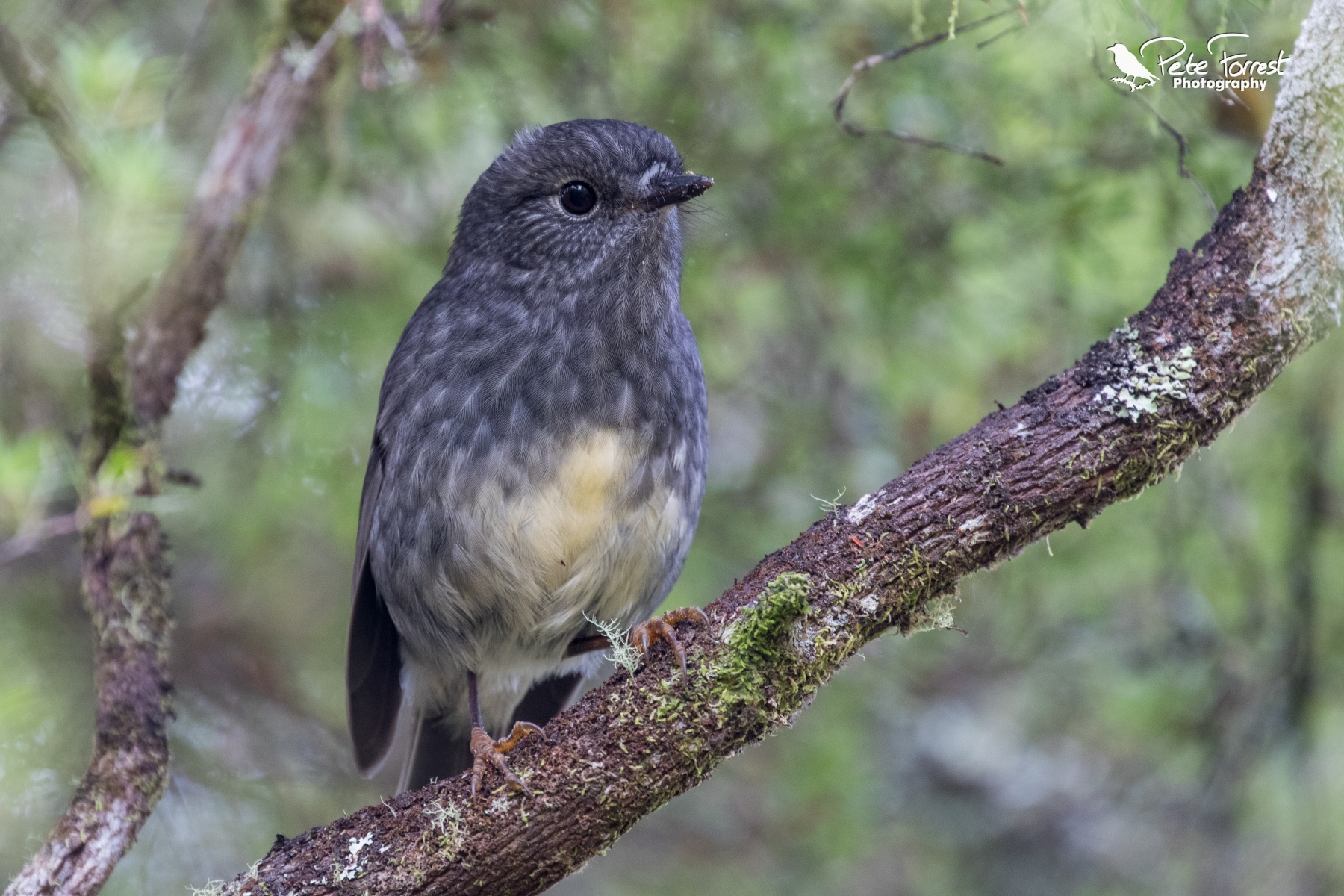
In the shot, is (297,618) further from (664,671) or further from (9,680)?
(664,671)

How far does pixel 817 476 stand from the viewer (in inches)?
185

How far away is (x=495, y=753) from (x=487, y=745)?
0.28m

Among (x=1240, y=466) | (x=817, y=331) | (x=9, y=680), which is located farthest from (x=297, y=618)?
(x=1240, y=466)

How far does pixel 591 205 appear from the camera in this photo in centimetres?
330

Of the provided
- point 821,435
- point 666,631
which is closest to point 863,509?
point 666,631

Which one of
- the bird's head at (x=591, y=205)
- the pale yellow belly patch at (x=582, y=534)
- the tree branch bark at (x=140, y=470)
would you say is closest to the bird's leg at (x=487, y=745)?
the pale yellow belly patch at (x=582, y=534)

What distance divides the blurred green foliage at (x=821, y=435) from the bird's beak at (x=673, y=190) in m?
0.39

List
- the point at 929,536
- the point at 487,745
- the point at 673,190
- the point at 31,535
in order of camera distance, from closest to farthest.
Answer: the point at 929,536 < the point at 31,535 < the point at 487,745 < the point at 673,190

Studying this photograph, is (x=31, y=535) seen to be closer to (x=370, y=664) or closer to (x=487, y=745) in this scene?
(x=487, y=745)

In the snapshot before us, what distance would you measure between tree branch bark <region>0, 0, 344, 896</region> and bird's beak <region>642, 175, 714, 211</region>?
1120mm

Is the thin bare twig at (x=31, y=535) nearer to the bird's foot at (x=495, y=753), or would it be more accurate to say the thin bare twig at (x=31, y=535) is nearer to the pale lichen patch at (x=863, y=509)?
the bird's foot at (x=495, y=753)

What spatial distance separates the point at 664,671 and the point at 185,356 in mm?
1951

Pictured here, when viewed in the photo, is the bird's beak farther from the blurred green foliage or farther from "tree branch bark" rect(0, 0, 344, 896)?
"tree branch bark" rect(0, 0, 344, 896)

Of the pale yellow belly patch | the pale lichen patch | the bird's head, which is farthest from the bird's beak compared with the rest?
the pale lichen patch
